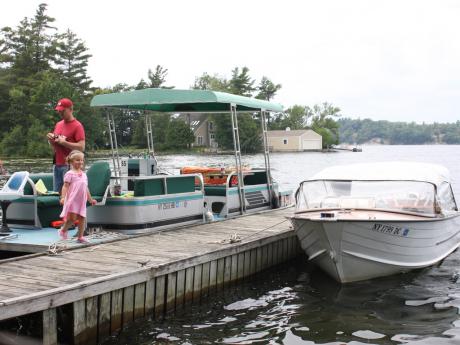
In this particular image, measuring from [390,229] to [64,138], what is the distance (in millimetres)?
5860

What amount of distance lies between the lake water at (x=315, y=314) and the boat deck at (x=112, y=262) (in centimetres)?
75

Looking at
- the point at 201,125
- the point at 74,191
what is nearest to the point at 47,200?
the point at 74,191

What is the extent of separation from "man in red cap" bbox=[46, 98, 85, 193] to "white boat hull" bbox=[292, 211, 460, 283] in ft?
13.8

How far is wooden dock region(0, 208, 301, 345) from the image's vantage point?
6.71 metres

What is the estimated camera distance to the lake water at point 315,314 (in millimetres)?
8070

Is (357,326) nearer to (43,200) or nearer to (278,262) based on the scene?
(278,262)

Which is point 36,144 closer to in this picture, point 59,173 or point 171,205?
point 171,205

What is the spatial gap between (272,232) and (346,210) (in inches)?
68.9

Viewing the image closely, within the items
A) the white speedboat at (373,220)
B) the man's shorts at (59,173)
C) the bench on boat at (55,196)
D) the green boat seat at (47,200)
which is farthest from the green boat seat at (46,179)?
the white speedboat at (373,220)

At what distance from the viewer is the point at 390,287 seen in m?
10.8

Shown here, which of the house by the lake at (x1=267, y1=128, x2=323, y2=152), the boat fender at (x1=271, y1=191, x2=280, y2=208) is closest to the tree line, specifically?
the house by the lake at (x1=267, y1=128, x2=323, y2=152)

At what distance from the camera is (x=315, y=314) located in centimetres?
930

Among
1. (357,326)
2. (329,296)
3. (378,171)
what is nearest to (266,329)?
(357,326)

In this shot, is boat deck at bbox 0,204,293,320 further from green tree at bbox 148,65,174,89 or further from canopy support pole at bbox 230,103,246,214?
green tree at bbox 148,65,174,89
